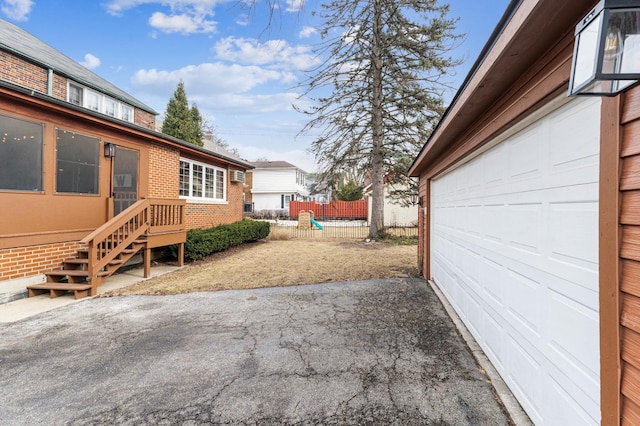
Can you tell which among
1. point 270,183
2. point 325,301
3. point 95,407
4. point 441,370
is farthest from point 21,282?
point 270,183

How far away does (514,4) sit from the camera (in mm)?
1601

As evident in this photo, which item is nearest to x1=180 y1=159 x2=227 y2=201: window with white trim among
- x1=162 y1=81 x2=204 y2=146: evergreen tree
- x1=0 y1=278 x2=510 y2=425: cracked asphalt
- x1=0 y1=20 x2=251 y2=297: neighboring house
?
x1=0 y1=20 x2=251 y2=297: neighboring house

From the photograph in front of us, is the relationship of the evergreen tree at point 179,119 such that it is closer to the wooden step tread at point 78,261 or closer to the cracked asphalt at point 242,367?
the wooden step tread at point 78,261

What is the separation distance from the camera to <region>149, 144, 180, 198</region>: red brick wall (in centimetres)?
830

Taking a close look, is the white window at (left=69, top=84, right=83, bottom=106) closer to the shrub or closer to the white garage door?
the shrub

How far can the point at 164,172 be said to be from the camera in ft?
28.6

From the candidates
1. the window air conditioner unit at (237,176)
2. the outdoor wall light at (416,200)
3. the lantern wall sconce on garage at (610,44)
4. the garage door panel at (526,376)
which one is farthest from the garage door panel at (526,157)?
the window air conditioner unit at (237,176)

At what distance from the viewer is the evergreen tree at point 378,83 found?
1184cm

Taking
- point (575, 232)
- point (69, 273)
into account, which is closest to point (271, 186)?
point (69, 273)

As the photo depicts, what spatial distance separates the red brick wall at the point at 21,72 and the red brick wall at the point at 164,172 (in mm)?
4269

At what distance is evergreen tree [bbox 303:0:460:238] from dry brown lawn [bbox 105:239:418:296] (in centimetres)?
449

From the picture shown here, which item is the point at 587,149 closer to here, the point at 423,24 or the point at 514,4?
the point at 514,4

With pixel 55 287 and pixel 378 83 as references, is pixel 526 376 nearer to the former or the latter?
pixel 55 287

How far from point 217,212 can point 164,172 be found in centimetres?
282
